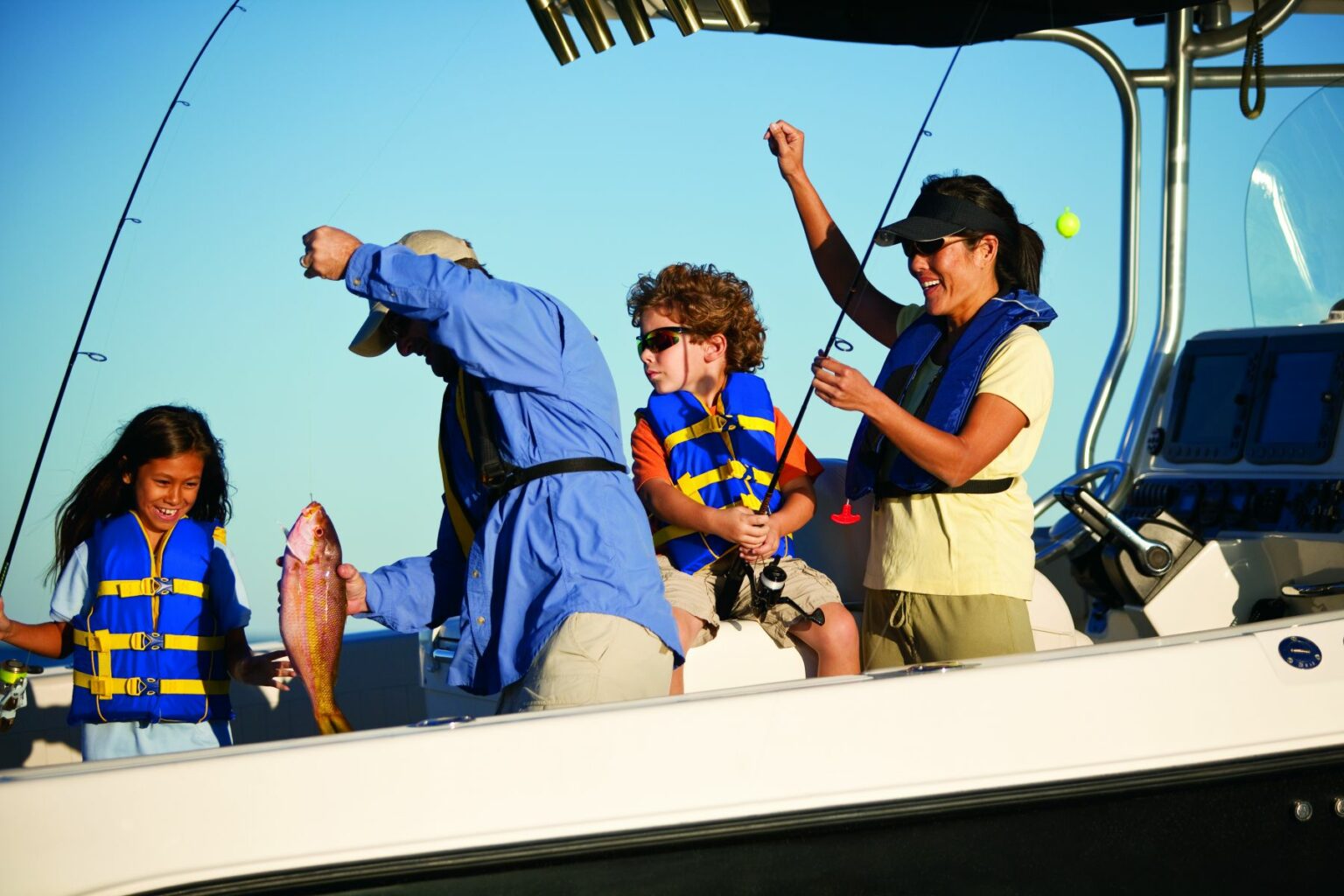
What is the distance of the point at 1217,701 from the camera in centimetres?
264

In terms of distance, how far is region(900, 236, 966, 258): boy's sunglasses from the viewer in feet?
10.0

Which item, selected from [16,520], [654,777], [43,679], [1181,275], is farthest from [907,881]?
[1181,275]

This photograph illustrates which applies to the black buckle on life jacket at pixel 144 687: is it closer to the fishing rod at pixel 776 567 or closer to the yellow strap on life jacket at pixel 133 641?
the yellow strap on life jacket at pixel 133 641

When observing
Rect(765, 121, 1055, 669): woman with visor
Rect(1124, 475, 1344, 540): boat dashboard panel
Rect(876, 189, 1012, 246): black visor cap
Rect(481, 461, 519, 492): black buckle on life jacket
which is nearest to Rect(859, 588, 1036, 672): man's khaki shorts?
Rect(765, 121, 1055, 669): woman with visor

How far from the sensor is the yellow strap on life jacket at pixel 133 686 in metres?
3.15

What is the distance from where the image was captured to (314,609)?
8.95ft

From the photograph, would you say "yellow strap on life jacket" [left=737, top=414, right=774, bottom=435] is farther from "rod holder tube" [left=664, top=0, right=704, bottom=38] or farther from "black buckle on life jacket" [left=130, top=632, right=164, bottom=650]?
"black buckle on life jacket" [left=130, top=632, right=164, bottom=650]

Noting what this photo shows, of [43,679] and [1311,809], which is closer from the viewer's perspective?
[1311,809]

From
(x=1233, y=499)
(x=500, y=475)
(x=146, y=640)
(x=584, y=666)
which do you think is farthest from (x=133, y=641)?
(x=1233, y=499)

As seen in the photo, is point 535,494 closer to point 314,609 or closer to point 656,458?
point 314,609

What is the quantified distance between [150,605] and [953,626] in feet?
5.95

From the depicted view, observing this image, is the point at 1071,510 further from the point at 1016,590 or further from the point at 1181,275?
the point at 1181,275

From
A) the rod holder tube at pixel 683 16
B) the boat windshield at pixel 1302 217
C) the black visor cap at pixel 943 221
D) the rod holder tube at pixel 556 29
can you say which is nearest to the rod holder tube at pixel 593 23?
the rod holder tube at pixel 556 29

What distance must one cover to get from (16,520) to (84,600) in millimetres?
252
